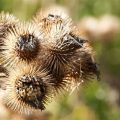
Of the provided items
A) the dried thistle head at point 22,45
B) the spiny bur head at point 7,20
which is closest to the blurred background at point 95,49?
the spiny bur head at point 7,20

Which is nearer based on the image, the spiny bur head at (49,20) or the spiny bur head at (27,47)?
the spiny bur head at (27,47)

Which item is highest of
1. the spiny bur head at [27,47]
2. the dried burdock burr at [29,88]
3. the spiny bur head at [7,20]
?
the spiny bur head at [7,20]

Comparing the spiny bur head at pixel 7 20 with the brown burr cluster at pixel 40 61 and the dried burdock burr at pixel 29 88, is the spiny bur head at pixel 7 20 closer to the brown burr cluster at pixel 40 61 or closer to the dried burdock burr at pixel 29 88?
the brown burr cluster at pixel 40 61

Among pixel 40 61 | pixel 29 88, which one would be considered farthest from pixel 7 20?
pixel 29 88

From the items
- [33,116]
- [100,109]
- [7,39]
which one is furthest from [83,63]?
[100,109]

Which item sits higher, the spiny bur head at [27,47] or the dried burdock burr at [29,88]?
the spiny bur head at [27,47]

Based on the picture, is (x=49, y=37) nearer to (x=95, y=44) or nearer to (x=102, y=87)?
(x=102, y=87)

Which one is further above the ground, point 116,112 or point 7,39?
point 7,39
